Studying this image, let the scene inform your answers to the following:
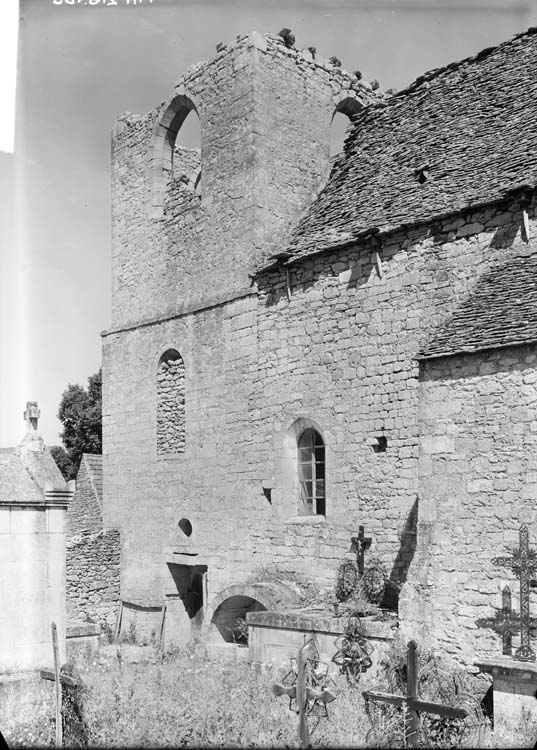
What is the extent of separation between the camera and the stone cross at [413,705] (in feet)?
24.6

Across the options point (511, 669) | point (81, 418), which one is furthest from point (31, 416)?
point (81, 418)

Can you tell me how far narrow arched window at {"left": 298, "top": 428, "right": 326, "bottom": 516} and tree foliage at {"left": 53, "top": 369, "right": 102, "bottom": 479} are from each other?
806 inches

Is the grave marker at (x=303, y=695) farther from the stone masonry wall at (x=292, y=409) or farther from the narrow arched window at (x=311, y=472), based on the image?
the narrow arched window at (x=311, y=472)

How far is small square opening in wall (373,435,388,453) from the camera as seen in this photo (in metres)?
12.7

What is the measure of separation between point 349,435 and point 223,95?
665 cm

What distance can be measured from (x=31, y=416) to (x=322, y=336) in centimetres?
525

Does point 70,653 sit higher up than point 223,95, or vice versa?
point 223,95

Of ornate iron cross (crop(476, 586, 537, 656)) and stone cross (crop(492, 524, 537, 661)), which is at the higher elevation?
stone cross (crop(492, 524, 537, 661))

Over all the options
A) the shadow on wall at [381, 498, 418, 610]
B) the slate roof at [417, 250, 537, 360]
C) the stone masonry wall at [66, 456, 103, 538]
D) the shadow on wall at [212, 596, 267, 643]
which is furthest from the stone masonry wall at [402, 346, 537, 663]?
the stone masonry wall at [66, 456, 103, 538]

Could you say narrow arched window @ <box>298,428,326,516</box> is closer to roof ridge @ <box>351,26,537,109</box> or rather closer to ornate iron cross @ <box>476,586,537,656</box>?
ornate iron cross @ <box>476,586,537,656</box>

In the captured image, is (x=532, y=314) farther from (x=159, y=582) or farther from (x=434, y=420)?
(x=159, y=582)

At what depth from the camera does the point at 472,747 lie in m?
7.89

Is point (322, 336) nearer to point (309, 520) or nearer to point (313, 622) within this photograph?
point (309, 520)

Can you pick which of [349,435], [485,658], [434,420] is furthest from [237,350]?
[485,658]
